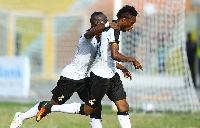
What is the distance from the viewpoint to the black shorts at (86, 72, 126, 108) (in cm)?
802

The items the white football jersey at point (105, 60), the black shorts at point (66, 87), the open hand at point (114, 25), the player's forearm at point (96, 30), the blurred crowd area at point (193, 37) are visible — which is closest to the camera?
the player's forearm at point (96, 30)

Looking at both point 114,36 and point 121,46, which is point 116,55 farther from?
point 121,46

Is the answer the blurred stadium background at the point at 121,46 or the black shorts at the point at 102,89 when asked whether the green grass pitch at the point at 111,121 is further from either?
the black shorts at the point at 102,89

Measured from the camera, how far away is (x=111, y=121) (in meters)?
11.3

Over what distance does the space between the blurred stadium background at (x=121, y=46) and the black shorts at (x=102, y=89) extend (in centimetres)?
522

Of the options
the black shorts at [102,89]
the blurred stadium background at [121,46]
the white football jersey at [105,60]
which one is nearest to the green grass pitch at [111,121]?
the blurred stadium background at [121,46]

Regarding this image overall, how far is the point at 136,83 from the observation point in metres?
14.6

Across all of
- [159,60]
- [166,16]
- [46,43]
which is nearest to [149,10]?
[166,16]

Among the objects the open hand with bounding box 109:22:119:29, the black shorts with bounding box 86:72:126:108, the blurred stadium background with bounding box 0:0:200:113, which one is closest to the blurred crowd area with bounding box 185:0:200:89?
the blurred stadium background with bounding box 0:0:200:113

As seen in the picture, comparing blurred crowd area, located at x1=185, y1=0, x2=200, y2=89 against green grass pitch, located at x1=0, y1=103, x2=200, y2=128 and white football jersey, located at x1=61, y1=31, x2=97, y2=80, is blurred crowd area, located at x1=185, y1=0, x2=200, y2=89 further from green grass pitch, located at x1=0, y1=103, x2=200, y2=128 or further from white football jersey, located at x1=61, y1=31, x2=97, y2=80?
white football jersey, located at x1=61, y1=31, x2=97, y2=80

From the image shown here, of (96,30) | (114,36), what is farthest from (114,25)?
(96,30)

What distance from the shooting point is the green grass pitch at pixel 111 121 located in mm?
10391

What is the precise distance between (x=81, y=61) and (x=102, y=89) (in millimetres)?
743

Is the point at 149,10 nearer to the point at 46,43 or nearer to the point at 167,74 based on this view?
the point at 167,74
